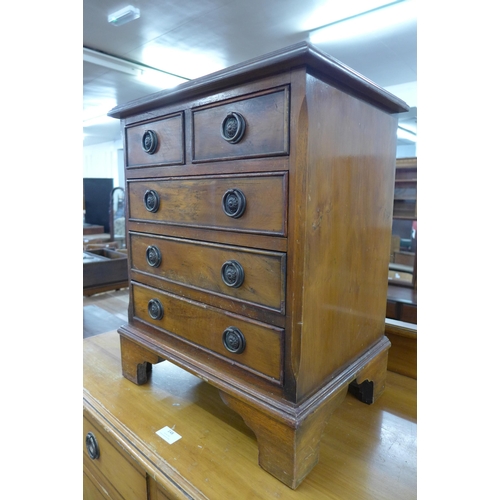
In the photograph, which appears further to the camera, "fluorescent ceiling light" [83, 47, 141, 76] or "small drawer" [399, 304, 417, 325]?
"fluorescent ceiling light" [83, 47, 141, 76]

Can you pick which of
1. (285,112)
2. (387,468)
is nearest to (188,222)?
(285,112)

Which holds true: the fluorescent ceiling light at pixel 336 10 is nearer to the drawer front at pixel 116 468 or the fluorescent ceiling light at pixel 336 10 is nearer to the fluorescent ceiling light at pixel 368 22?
the fluorescent ceiling light at pixel 368 22

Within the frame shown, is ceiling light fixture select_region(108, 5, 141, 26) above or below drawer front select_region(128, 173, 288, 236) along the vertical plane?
above

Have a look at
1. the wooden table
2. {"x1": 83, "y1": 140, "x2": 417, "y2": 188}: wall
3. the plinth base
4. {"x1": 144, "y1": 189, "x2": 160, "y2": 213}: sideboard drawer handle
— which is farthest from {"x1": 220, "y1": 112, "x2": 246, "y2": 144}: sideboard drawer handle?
{"x1": 83, "y1": 140, "x2": 417, "y2": 188}: wall

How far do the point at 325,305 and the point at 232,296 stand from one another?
0.59 feet

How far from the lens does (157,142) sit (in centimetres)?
82

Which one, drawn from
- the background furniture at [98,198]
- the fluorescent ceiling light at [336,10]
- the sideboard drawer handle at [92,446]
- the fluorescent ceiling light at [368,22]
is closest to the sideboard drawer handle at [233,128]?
the sideboard drawer handle at [92,446]

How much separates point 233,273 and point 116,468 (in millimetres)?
563

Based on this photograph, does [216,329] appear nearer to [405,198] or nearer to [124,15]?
[405,198]

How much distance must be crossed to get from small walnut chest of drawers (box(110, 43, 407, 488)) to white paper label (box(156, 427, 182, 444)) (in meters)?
0.14

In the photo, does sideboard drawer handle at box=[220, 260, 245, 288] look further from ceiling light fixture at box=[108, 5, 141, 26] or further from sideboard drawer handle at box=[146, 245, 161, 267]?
ceiling light fixture at box=[108, 5, 141, 26]

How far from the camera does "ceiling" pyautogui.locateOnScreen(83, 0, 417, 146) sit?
229 centimetres
